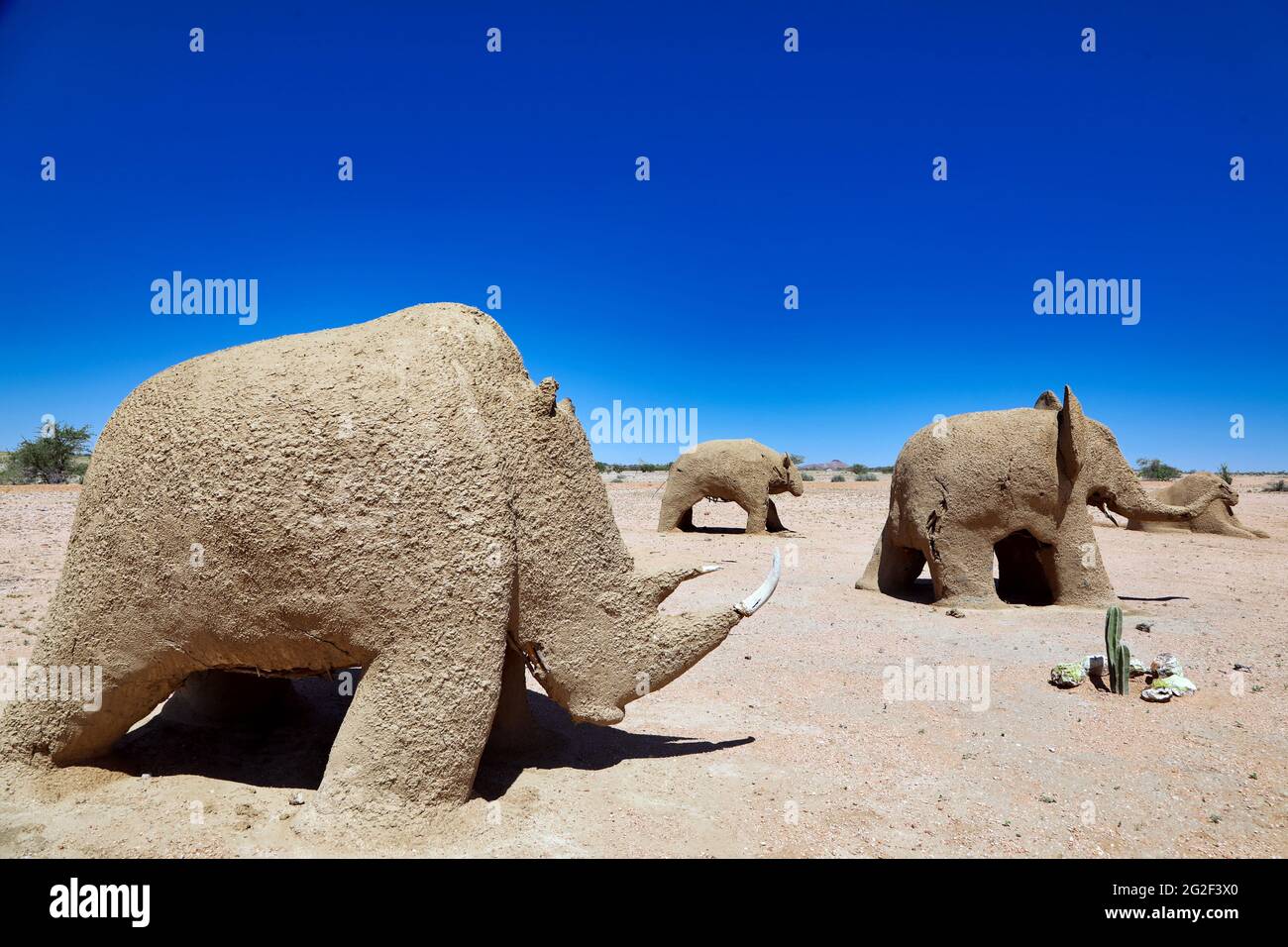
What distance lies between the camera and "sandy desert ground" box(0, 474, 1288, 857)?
3.62m

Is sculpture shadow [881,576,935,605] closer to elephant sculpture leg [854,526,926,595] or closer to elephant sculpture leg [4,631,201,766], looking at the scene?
elephant sculpture leg [854,526,926,595]

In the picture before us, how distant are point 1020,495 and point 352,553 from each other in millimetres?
7254

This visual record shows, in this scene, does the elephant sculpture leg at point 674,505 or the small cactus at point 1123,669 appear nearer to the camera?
the small cactus at point 1123,669

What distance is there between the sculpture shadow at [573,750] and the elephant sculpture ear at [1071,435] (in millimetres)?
5302

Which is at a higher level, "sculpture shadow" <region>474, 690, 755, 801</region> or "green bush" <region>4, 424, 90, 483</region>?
"green bush" <region>4, 424, 90, 483</region>

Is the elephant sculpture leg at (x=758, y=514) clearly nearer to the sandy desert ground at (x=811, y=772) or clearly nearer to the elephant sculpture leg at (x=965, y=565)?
the elephant sculpture leg at (x=965, y=565)

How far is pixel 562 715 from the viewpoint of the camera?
5480 millimetres

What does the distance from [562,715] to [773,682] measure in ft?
6.37

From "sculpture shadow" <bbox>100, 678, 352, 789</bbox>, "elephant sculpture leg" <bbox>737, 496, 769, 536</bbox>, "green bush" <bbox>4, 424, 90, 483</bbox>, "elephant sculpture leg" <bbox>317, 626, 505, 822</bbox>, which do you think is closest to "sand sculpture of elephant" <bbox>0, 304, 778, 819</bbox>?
"elephant sculpture leg" <bbox>317, 626, 505, 822</bbox>

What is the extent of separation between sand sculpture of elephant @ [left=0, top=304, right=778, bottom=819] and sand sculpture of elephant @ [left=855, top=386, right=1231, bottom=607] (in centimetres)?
580

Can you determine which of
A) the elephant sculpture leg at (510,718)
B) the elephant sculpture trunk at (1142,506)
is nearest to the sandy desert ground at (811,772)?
the elephant sculpture leg at (510,718)

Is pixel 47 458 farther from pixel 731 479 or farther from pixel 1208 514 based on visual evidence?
pixel 1208 514

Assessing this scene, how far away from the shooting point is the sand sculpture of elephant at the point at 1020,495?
27.3 ft

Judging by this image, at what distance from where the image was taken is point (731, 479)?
55.3 feet
